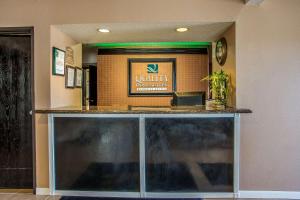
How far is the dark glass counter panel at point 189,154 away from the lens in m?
2.86

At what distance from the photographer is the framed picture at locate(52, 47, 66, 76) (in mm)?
3043

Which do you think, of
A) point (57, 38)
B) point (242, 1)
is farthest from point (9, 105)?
point (242, 1)

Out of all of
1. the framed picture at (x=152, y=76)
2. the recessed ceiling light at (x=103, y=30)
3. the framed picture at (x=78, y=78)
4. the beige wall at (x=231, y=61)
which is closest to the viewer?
the beige wall at (x=231, y=61)

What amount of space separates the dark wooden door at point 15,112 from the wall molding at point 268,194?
8.50 ft

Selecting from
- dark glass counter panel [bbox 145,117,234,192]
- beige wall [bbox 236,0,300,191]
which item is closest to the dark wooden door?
dark glass counter panel [bbox 145,117,234,192]

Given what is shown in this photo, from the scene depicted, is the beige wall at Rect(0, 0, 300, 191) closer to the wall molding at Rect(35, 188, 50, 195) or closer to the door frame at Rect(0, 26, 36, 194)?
the door frame at Rect(0, 26, 36, 194)

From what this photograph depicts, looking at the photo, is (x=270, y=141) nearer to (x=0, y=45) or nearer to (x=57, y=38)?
(x=57, y=38)

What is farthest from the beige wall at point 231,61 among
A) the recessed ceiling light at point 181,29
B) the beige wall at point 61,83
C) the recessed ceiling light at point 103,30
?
the beige wall at point 61,83

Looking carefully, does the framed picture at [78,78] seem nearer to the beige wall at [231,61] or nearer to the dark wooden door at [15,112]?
the dark wooden door at [15,112]

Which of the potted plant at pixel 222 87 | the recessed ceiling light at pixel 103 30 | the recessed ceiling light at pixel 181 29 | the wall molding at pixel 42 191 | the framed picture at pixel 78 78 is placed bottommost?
the wall molding at pixel 42 191

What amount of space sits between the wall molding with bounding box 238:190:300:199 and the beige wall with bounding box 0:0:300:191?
0.06 metres

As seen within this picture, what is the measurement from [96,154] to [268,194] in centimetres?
203

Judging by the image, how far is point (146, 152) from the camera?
2.90 meters

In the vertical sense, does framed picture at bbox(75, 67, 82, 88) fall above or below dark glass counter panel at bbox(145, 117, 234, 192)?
above
